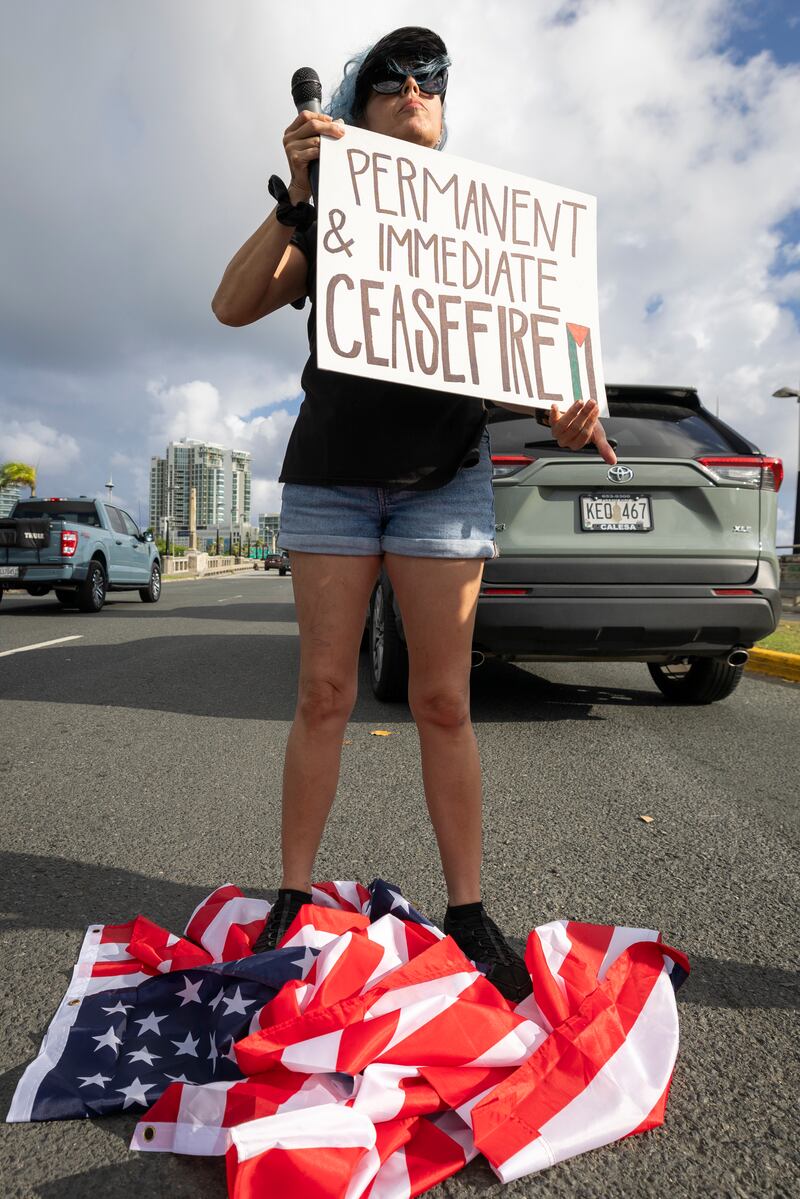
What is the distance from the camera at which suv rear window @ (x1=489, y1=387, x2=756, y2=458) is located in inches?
167

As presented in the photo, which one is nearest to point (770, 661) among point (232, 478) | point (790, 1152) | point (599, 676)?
point (599, 676)

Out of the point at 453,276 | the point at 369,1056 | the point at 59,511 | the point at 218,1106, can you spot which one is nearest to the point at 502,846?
the point at 369,1056

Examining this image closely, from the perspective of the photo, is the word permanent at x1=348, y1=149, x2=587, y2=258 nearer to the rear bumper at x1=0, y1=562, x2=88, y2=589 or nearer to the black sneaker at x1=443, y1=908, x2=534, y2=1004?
the black sneaker at x1=443, y1=908, x2=534, y2=1004

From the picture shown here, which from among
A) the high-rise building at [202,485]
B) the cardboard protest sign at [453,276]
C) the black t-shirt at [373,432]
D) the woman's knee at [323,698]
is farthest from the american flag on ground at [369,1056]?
the high-rise building at [202,485]

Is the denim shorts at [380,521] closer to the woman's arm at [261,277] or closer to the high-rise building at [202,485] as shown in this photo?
the woman's arm at [261,277]

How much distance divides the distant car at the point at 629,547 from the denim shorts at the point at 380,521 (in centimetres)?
219

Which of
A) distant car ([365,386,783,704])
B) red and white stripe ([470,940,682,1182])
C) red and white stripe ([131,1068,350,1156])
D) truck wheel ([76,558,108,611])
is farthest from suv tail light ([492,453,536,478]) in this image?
truck wheel ([76,558,108,611])

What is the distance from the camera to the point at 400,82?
1938mm

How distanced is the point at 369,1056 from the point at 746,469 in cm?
361

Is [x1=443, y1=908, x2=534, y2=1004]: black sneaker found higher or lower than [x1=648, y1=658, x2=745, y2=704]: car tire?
lower

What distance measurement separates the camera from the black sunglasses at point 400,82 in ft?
6.31

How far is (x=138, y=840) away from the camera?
277 cm

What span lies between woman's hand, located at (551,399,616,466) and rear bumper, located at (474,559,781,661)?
7.23 feet

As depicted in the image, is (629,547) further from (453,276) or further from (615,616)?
(453,276)
